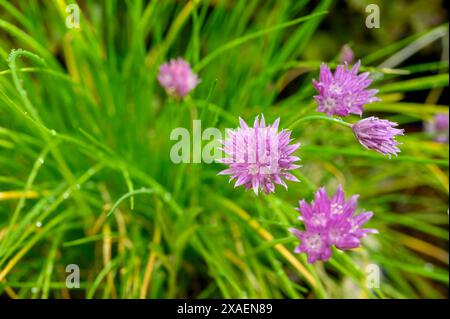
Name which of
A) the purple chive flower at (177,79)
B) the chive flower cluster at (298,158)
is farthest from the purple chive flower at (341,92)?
the purple chive flower at (177,79)

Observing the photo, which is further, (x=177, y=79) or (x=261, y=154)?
(x=177, y=79)

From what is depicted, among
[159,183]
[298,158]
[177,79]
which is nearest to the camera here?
[298,158]

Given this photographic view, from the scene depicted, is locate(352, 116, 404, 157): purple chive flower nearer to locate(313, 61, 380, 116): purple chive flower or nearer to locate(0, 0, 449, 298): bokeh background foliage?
locate(313, 61, 380, 116): purple chive flower

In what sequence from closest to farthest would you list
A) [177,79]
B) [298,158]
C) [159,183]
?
[298,158] → [177,79] → [159,183]

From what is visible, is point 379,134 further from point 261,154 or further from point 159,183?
point 159,183

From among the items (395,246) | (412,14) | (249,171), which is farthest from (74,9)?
(412,14)

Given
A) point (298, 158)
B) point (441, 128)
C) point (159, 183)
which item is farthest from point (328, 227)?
point (441, 128)

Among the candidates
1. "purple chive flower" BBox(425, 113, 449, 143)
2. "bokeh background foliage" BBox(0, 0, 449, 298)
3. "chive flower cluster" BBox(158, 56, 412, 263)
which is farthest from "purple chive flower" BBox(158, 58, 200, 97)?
"purple chive flower" BBox(425, 113, 449, 143)
